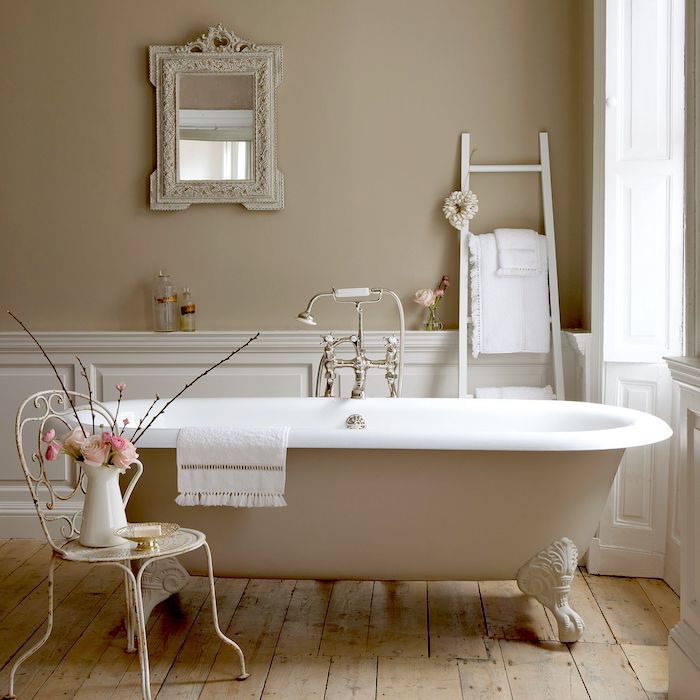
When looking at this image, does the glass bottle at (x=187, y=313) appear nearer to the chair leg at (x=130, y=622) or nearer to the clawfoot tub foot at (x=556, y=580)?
the chair leg at (x=130, y=622)

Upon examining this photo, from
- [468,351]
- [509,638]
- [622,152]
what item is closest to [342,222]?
[468,351]

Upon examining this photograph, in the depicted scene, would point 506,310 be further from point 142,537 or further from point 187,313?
point 142,537

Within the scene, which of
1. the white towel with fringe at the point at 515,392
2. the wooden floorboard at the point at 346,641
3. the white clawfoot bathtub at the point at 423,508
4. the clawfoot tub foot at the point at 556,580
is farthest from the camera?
the white towel with fringe at the point at 515,392

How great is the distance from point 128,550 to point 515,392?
195 centimetres

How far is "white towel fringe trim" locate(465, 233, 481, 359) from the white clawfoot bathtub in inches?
40.6

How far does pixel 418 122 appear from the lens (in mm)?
3877

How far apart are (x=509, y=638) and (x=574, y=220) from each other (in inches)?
73.6

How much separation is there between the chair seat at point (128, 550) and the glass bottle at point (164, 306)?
163cm

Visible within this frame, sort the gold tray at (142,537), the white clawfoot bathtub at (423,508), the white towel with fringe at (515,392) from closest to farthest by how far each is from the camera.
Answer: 1. the gold tray at (142,537)
2. the white clawfoot bathtub at (423,508)
3. the white towel with fringe at (515,392)

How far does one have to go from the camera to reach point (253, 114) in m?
3.87

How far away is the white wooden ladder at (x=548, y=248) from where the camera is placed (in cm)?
375

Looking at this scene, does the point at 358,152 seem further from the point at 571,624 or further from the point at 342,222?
the point at 571,624

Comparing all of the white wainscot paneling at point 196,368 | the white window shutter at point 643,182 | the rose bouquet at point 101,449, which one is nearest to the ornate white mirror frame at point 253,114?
the white wainscot paneling at point 196,368

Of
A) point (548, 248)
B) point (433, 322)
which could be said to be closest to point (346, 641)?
point (433, 322)
